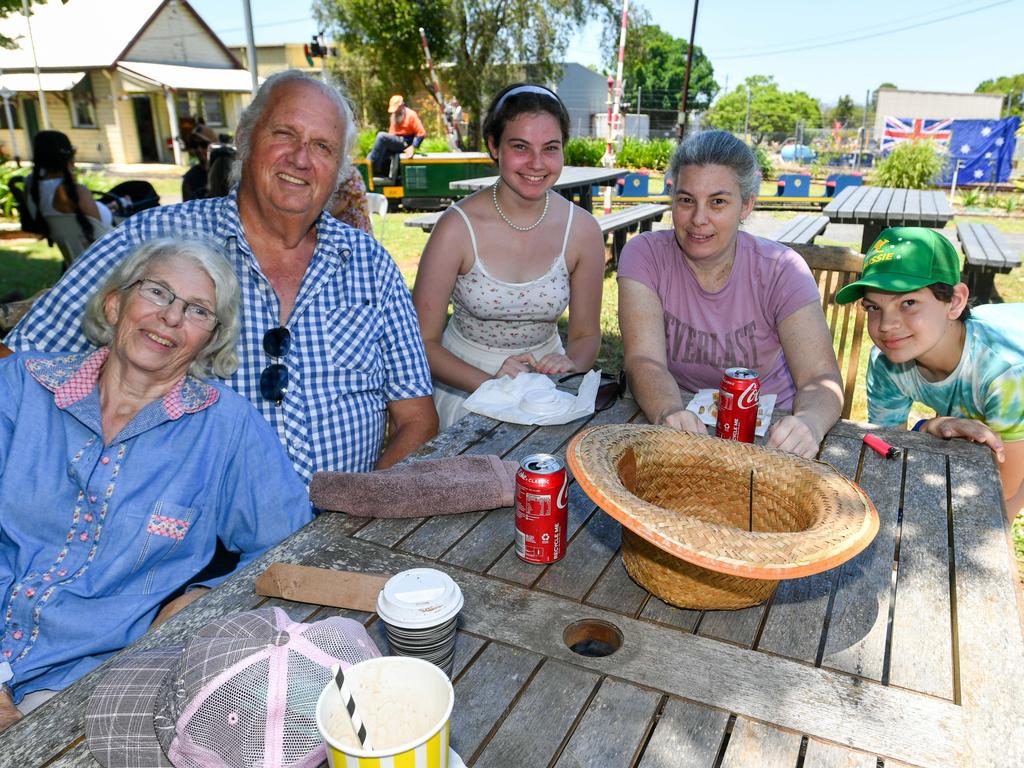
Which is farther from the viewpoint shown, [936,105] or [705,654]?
[936,105]

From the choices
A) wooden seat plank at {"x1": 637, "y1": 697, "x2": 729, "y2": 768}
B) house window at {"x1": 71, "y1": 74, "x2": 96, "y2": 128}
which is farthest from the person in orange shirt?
house window at {"x1": 71, "y1": 74, "x2": 96, "y2": 128}

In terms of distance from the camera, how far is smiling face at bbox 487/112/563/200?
9.49ft

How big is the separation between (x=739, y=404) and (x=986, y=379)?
3.03ft

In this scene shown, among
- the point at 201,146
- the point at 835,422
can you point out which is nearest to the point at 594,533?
the point at 835,422

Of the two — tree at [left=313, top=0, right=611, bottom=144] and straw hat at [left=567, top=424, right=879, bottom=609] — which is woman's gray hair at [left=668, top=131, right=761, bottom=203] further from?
tree at [left=313, top=0, right=611, bottom=144]

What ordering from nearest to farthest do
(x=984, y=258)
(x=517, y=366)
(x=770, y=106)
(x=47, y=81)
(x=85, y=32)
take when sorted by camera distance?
(x=517, y=366) < (x=984, y=258) < (x=47, y=81) < (x=85, y=32) < (x=770, y=106)

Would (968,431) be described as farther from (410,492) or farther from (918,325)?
(410,492)

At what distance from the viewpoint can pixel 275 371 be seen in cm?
217

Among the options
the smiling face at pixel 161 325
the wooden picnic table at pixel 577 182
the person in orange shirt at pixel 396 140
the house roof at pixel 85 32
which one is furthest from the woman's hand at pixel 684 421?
the house roof at pixel 85 32

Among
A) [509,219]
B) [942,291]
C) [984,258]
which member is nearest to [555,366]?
[509,219]

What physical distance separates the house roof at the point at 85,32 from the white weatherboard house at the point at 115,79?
0.04 metres

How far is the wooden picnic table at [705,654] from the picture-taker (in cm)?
106

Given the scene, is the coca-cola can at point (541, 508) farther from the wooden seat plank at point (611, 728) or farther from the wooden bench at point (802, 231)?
the wooden bench at point (802, 231)

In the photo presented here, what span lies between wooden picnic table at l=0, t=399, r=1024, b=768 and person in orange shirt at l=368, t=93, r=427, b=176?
12.8 metres
